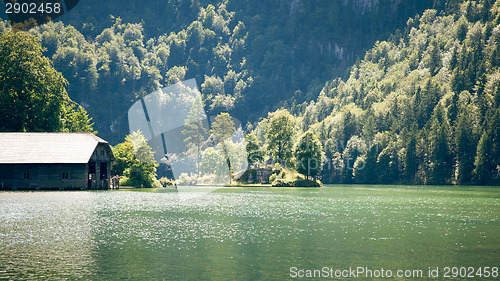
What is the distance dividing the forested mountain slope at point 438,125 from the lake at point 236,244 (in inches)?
3604

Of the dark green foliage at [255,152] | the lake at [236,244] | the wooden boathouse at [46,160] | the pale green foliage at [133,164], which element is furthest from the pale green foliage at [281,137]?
the lake at [236,244]

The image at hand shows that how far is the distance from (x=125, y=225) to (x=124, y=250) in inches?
387

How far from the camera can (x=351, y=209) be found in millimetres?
51281

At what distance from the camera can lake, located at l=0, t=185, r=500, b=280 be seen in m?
22.7

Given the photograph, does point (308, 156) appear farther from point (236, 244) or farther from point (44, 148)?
point (236, 244)

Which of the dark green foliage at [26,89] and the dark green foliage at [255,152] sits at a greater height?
the dark green foliage at [26,89]

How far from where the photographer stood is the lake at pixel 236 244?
22672mm

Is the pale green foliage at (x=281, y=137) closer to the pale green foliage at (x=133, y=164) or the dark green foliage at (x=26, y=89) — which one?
the pale green foliage at (x=133, y=164)

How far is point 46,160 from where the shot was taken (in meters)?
81.9

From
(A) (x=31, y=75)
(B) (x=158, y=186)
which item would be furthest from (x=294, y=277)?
(B) (x=158, y=186)

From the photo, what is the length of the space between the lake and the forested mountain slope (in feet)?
300

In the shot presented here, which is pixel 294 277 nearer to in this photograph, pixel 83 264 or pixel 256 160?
pixel 83 264

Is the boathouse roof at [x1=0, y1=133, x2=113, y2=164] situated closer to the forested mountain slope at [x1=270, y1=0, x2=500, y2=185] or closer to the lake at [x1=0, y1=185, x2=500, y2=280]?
the lake at [x1=0, y1=185, x2=500, y2=280]

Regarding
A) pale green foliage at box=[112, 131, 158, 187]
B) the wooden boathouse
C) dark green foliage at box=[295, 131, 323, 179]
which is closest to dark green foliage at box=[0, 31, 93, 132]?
the wooden boathouse
